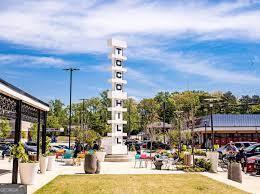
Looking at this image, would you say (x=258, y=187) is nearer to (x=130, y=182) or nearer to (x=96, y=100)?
(x=130, y=182)

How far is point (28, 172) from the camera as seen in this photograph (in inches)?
644

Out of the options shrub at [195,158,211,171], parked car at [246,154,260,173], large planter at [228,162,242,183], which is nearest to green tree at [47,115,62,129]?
shrub at [195,158,211,171]

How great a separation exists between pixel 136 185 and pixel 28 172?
14.9ft

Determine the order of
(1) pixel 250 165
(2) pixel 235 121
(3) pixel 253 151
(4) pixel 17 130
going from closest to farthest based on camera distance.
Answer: (4) pixel 17 130 → (1) pixel 250 165 → (3) pixel 253 151 → (2) pixel 235 121

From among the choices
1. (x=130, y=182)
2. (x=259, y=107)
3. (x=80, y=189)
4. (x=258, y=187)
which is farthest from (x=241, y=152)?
(x=259, y=107)

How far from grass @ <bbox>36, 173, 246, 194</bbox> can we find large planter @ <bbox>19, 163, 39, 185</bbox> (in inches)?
29.0

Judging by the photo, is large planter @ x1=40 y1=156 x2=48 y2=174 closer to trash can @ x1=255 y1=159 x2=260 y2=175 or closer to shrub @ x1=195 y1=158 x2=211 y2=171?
shrub @ x1=195 y1=158 x2=211 y2=171

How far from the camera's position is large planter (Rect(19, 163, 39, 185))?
16.2 meters

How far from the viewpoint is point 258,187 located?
1698 centimetres

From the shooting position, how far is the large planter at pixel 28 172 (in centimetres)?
1619

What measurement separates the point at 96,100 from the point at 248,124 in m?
33.0

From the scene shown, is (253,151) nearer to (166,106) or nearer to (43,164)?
(43,164)

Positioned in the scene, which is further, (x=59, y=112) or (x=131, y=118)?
(x=59, y=112)

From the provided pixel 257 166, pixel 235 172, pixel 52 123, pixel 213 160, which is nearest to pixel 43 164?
pixel 213 160
